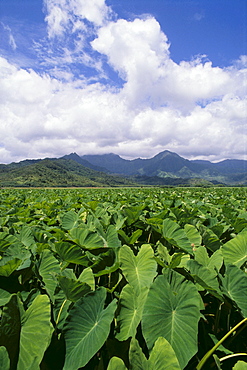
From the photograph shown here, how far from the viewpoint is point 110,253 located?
115cm

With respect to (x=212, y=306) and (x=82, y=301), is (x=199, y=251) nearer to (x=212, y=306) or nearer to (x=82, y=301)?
(x=212, y=306)

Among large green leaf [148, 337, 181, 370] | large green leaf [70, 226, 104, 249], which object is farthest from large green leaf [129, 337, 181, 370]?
large green leaf [70, 226, 104, 249]

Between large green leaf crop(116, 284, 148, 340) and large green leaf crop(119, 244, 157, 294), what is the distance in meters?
0.10

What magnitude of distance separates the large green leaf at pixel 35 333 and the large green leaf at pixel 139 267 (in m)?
0.41

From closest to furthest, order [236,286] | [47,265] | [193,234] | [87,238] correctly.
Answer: [236,286]
[47,265]
[87,238]
[193,234]

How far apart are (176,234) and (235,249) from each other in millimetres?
392

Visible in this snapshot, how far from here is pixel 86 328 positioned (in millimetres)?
769

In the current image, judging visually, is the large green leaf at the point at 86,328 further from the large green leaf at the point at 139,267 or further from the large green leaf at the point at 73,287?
the large green leaf at the point at 139,267

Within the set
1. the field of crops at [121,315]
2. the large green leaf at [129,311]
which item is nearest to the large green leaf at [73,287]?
the field of crops at [121,315]

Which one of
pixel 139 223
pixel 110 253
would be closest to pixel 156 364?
pixel 110 253

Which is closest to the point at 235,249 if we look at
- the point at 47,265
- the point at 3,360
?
the point at 47,265

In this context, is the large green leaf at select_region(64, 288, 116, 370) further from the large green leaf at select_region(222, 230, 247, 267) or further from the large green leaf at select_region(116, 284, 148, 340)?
the large green leaf at select_region(222, 230, 247, 267)

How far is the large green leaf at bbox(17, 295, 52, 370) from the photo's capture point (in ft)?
2.08

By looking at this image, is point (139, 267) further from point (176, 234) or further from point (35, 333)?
point (35, 333)
